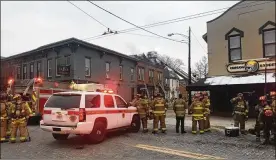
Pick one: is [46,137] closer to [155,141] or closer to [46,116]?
[46,116]

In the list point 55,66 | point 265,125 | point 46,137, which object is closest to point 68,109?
point 46,137

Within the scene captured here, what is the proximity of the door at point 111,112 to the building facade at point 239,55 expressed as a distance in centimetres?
891

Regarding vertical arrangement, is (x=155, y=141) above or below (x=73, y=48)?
below

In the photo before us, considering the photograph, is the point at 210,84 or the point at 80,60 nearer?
the point at 210,84

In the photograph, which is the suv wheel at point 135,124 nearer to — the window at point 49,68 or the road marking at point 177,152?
the road marking at point 177,152

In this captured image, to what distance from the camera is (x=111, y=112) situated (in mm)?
11031

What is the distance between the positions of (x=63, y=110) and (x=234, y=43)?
12842 mm

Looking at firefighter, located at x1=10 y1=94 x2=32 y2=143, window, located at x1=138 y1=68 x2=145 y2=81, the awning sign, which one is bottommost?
firefighter, located at x1=10 y1=94 x2=32 y2=143

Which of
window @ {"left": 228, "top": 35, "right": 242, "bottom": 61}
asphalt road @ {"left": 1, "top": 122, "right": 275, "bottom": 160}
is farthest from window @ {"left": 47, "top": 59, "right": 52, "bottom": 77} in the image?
asphalt road @ {"left": 1, "top": 122, "right": 275, "bottom": 160}

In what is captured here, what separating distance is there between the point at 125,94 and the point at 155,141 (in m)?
23.8

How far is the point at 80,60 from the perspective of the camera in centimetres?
2770

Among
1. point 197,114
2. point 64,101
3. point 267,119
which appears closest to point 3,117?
point 64,101

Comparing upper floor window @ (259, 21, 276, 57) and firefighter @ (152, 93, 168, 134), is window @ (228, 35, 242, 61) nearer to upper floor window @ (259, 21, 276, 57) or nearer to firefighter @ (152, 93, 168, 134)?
upper floor window @ (259, 21, 276, 57)

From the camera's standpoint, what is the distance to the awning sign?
16.8 meters
